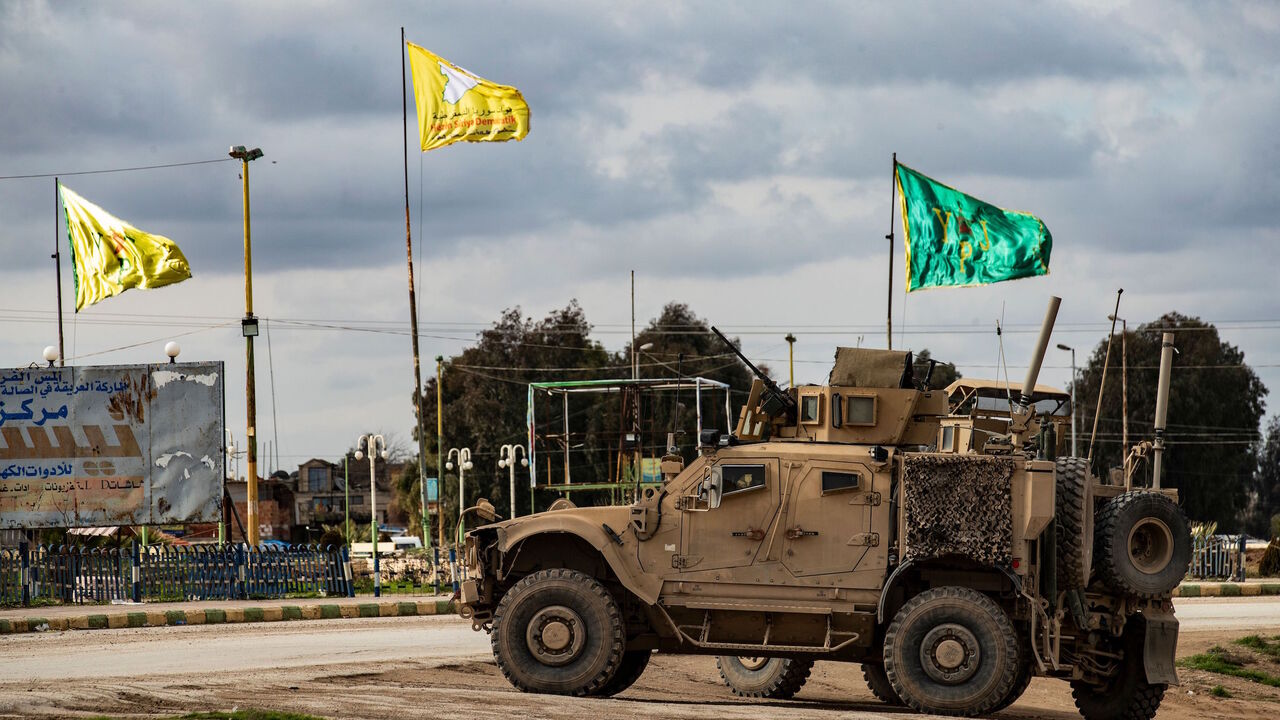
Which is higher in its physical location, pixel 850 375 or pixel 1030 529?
pixel 850 375

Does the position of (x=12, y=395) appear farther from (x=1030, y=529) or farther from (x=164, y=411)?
(x=1030, y=529)

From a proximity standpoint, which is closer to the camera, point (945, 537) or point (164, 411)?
point (945, 537)

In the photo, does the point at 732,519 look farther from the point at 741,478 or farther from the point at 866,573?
the point at 866,573

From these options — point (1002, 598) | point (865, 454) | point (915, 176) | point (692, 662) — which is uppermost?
point (915, 176)

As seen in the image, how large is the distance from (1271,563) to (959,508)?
3307 centimetres

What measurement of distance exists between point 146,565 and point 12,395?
464 centimetres

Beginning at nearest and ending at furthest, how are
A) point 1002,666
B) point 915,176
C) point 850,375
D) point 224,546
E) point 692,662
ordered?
point 1002,666 < point 850,375 < point 692,662 < point 224,546 < point 915,176

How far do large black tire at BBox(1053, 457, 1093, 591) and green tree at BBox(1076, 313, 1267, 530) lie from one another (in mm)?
70091

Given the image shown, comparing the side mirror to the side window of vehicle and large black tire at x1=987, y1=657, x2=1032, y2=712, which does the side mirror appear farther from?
large black tire at x1=987, y1=657, x2=1032, y2=712

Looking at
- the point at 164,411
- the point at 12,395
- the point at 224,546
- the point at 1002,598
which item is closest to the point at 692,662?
the point at 1002,598

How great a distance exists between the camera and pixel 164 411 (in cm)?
3186

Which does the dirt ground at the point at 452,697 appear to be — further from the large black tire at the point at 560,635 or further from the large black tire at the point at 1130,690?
the large black tire at the point at 1130,690

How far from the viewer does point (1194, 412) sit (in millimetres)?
83562

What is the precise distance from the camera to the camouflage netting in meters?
14.0
